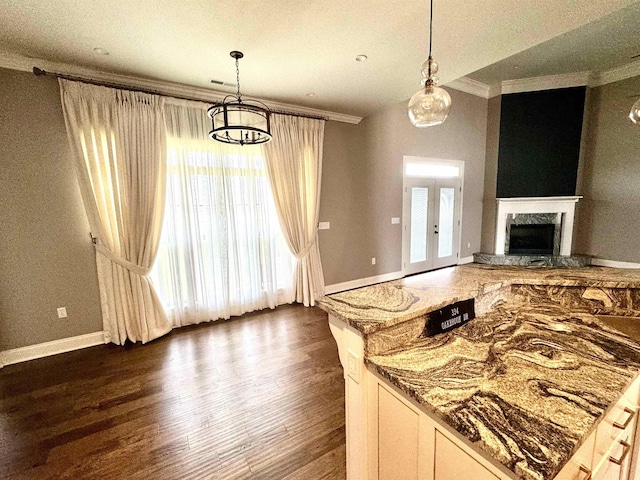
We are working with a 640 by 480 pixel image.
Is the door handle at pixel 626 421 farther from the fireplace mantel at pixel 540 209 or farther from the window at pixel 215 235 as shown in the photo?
the fireplace mantel at pixel 540 209

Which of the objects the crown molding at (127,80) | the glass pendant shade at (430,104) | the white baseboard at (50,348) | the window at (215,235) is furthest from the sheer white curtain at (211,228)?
the glass pendant shade at (430,104)

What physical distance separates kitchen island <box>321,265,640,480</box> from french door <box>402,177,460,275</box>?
144 inches

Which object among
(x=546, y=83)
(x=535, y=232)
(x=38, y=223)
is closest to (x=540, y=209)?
(x=535, y=232)

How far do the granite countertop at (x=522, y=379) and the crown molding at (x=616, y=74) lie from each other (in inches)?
233

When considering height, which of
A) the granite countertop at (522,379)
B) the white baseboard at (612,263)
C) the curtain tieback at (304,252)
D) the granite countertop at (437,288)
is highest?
the granite countertop at (437,288)

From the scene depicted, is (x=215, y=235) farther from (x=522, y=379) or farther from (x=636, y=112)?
(x=636, y=112)

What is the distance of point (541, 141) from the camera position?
4977 mm

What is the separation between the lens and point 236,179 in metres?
3.52

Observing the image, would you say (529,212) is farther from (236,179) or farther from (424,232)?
(236,179)

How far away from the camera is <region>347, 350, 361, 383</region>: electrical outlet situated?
1.08 metres

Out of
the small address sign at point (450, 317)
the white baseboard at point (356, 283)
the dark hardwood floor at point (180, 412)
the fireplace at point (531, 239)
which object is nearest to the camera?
the small address sign at point (450, 317)

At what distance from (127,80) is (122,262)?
1.94 metres

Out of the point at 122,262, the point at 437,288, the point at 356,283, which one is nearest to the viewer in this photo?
the point at 437,288

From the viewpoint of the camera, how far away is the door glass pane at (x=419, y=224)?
5195 millimetres
